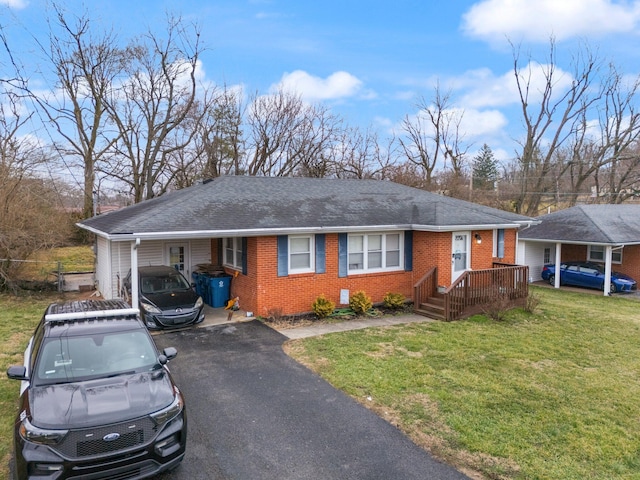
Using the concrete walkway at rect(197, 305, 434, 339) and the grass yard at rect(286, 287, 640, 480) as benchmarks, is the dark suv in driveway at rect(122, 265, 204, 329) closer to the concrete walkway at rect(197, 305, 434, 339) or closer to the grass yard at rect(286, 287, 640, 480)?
the concrete walkway at rect(197, 305, 434, 339)

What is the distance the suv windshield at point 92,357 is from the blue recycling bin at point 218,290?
753cm

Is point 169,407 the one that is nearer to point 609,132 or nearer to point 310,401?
point 310,401

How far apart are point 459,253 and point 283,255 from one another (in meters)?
6.09

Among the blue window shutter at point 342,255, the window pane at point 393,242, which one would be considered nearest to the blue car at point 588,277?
the window pane at point 393,242

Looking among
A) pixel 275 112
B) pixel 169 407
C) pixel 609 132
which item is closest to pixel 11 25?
pixel 169 407

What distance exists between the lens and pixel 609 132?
3978cm

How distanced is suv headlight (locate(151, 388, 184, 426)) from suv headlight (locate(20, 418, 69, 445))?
2.67ft

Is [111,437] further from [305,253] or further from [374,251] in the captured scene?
[374,251]

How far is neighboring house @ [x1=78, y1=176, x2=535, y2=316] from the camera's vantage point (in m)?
11.9

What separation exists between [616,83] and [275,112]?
3249 cm

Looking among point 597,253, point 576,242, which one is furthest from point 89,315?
point 597,253

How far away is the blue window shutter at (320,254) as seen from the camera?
12.8 m

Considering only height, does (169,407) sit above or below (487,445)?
above

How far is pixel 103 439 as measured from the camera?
4.06 metres
